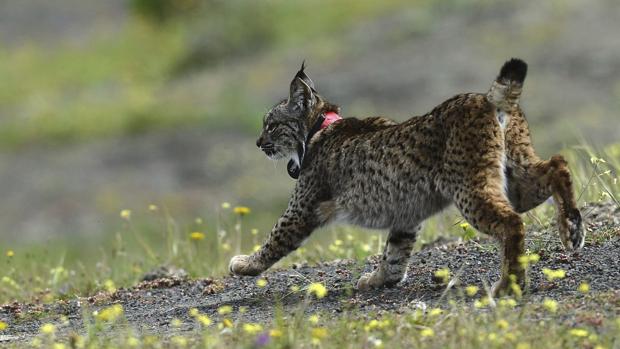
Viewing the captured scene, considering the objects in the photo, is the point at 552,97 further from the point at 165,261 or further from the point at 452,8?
the point at 165,261

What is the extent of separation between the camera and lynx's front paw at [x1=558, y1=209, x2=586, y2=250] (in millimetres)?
6840

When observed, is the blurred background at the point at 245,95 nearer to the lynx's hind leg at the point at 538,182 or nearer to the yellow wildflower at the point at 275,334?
the lynx's hind leg at the point at 538,182

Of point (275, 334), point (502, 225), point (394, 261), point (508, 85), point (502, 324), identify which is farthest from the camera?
point (394, 261)

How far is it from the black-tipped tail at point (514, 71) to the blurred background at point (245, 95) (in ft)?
28.9

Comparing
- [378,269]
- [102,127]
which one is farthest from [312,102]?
[102,127]

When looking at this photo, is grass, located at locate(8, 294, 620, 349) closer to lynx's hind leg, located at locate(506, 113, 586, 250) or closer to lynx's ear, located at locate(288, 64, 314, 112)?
lynx's hind leg, located at locate(506, 113, 586, 250)

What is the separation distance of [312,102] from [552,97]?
11.8m

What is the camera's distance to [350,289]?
24.6 feet

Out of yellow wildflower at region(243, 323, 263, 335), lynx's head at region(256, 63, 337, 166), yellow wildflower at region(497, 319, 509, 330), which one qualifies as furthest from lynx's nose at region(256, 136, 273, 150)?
yellow wildflower at region(497, 319, 509, 330)

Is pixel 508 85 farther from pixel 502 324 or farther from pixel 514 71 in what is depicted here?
pixel 502 324

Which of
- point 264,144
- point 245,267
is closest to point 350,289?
point 245,267

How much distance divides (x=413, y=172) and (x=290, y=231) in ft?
3.58

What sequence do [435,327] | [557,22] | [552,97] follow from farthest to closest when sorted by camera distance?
[557,22]
[552,97]
[435,327]

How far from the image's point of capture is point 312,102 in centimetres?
854
